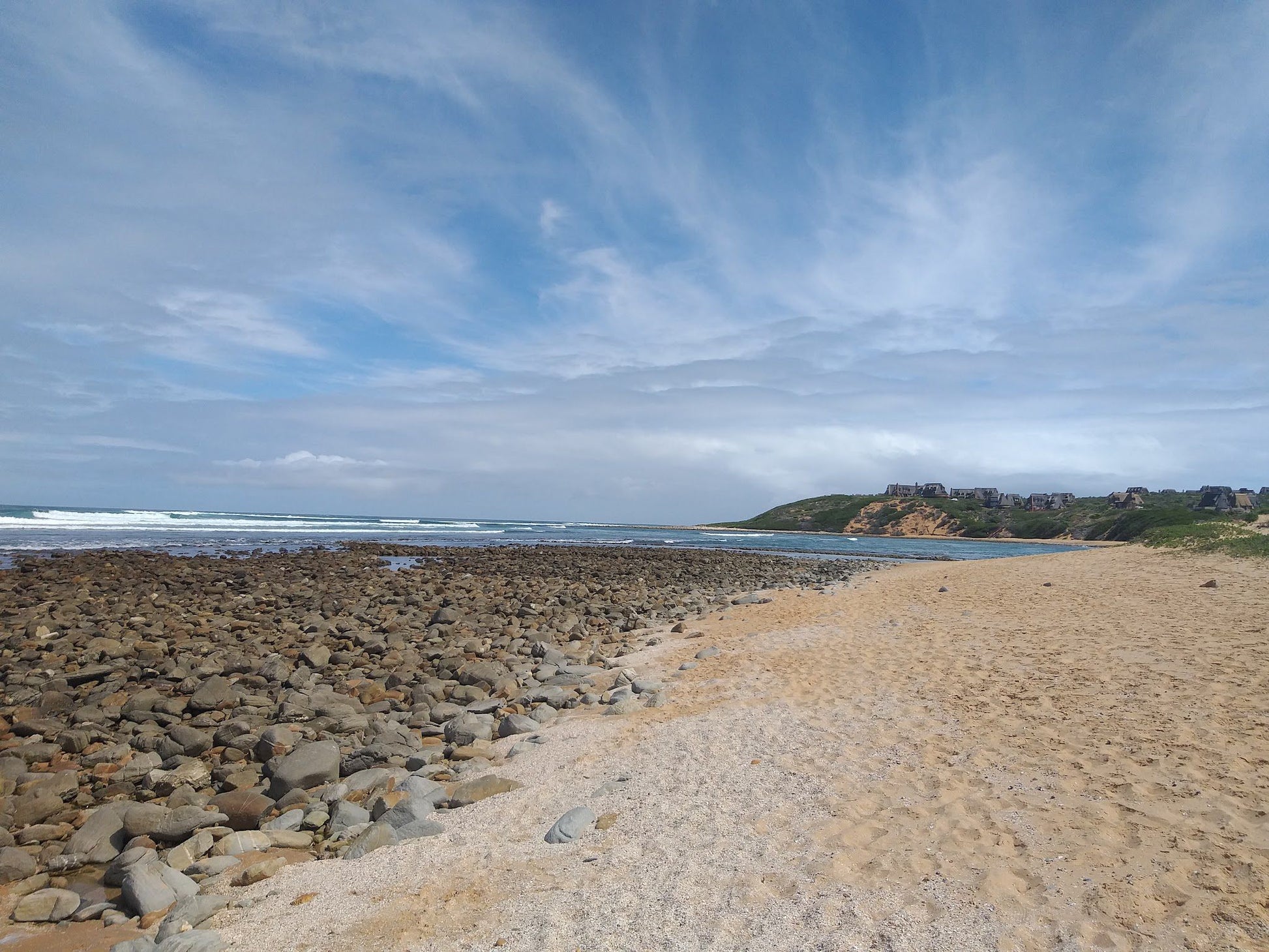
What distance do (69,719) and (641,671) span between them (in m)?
7.71

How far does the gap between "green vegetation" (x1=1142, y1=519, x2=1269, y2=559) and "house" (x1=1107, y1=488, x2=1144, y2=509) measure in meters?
60.8

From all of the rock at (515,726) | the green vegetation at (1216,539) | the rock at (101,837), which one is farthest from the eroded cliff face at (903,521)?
the rock at (101,837)

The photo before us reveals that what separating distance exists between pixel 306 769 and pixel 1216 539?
3067cm

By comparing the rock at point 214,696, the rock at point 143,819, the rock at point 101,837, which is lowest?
the rock at point 101,837

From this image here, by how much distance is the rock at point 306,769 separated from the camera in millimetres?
6492

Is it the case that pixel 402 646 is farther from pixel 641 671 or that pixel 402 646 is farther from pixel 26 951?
pixel 26 951

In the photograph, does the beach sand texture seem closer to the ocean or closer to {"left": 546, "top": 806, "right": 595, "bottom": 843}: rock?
{"left": 546, "top": 806, "right": 595, "bottom": 843}: rock

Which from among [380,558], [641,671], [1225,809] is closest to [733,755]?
[1225,809]

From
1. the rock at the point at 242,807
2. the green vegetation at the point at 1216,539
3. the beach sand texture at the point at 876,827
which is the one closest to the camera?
the beach sand texture at the point at 876,827

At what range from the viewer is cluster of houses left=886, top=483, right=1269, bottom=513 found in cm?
6844

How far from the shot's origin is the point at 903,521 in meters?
104

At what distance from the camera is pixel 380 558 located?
107ft

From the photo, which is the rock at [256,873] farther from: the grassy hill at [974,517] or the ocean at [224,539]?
the grassy hill at [974,517]

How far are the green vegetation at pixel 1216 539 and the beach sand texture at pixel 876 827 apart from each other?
15047mm
